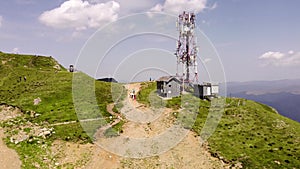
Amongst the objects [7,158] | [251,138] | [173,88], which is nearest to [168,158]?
[251,138]

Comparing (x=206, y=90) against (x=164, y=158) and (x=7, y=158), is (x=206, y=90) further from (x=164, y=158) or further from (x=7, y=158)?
(x=7, y=158)

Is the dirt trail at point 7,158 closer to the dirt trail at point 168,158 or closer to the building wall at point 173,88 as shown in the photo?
the dirt trail at point 168,158

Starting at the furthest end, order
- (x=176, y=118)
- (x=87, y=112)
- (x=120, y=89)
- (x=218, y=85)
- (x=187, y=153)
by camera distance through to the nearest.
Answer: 1. (x=120, y=89)
2. (x=218, y=85)
3. (x=87, y=112)
4. (x=176, y=118)
5. (x=187, y=153)

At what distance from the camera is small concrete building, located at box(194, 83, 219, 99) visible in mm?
63775

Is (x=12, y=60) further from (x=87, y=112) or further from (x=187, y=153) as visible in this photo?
(x=187, y=153)

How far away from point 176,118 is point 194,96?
1699 centimetres

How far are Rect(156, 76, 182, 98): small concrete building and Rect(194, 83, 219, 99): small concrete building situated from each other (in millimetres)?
4715

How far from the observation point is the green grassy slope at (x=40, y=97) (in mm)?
39941

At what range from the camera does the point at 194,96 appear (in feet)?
216

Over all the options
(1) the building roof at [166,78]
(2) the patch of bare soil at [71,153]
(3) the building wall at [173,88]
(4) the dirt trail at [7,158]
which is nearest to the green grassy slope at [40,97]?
(4) the dirt trail at [7,158]

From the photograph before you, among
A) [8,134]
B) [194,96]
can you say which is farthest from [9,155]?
[194,96]

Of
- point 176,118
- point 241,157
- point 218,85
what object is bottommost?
point 241,157

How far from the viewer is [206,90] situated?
64125 millimetres

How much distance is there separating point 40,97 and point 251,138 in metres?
45.1
